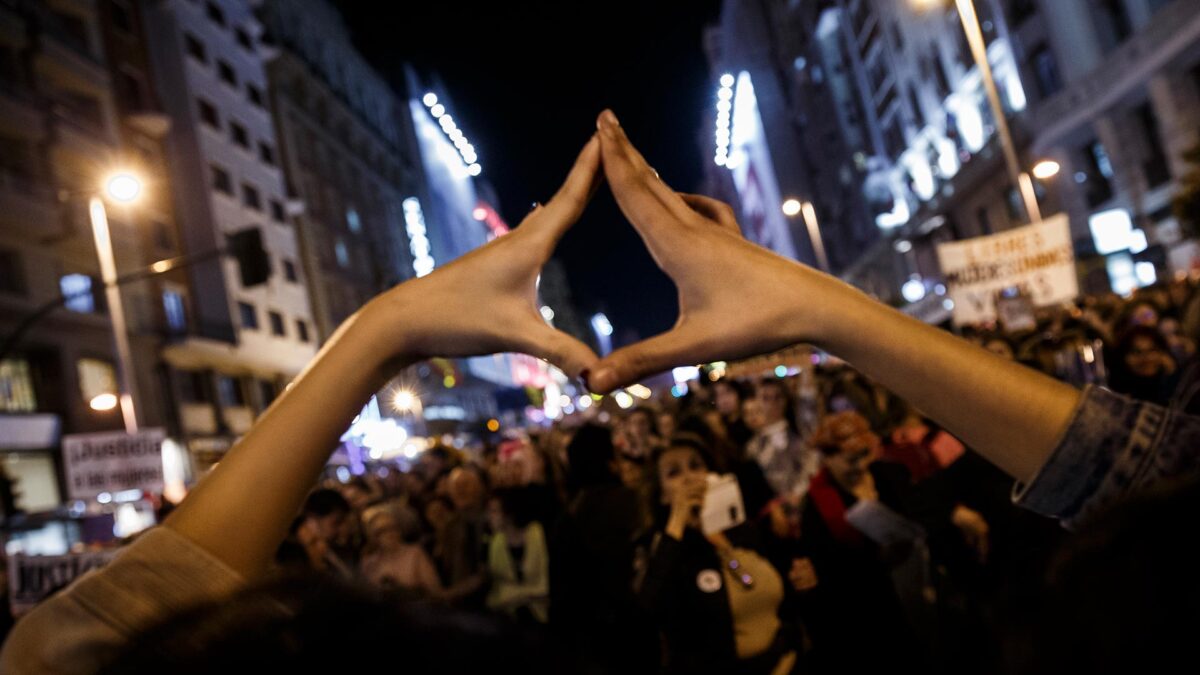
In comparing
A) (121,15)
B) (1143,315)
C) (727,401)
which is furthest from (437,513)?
(121,15)

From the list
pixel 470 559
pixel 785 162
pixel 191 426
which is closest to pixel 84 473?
pixel 470 559

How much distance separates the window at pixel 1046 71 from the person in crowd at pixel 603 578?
3329cm

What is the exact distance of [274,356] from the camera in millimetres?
41781

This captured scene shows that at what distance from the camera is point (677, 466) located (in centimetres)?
542

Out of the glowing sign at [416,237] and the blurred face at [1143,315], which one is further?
the glowing sign at [416,237]

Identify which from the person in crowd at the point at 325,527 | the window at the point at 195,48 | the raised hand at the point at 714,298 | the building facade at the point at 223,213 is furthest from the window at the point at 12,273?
the raised hand at the point at 714,298

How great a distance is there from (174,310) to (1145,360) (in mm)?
32475

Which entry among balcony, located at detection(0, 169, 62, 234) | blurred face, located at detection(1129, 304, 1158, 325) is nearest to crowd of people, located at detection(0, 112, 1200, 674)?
blurred face, located at detection(1129, 304, 1158, 325)

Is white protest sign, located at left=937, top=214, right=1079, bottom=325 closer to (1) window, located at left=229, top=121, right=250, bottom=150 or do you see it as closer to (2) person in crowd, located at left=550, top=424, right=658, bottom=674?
(2) person in crowd, located at left=550, top=424, right=658, bottom=674

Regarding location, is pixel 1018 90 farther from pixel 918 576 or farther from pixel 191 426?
pixel 918 576

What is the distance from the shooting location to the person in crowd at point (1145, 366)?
6.52m

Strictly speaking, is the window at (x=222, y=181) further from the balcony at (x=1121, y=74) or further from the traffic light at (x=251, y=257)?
the balcony at (x=1121, y=74)

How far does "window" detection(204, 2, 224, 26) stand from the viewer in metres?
41.6

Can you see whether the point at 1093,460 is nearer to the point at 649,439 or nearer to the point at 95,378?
the point at 649,439
